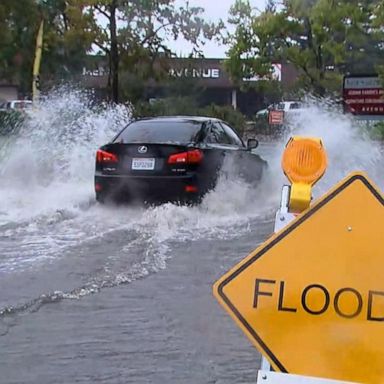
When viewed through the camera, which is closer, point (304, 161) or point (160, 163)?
point (304, 161)

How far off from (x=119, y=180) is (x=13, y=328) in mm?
5258

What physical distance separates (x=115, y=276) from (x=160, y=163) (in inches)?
139

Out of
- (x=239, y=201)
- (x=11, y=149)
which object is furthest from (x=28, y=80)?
(x=239, y=201)

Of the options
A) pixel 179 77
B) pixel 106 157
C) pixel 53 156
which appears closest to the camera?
pixel 106 157

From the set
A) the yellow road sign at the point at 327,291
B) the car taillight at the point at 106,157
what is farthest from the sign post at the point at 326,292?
the car taillight at the point at 106,157

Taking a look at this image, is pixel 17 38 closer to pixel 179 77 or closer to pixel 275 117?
pixel 179 77

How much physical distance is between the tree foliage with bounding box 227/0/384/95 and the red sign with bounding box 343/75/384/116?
36.5 ft

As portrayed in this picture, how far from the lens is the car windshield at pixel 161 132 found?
1120 centimetres

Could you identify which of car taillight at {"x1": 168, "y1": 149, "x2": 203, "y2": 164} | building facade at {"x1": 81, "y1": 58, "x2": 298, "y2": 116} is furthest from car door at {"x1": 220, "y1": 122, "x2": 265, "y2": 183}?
building facade at {"x1": 81, "y1": 58, "x2": 298, "y2": 116}

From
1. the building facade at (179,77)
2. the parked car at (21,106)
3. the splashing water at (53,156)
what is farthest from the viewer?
the building facade at (179,77)

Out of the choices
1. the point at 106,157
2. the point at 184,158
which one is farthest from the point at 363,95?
the point at 106,157

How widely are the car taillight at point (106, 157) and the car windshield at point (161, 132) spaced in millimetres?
277

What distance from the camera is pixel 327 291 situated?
10.2 ft

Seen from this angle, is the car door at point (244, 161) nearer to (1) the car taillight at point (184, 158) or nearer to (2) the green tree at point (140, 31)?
(1) the car taillight at point (184, 158)
